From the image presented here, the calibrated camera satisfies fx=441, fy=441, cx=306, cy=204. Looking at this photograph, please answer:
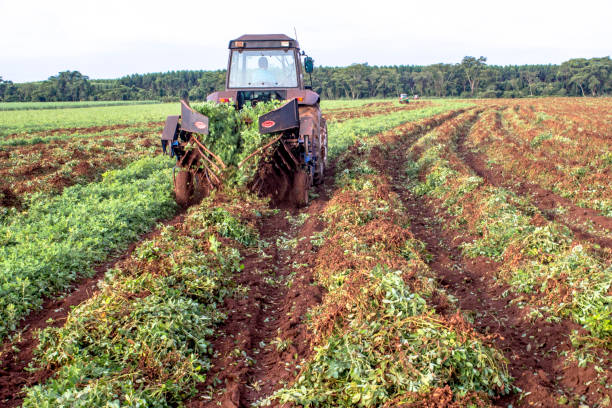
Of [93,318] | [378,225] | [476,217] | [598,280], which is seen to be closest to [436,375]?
[598,280]

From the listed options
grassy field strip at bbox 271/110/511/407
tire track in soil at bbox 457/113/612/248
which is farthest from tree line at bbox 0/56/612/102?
grassy field strip at bbox 271/110/511/407

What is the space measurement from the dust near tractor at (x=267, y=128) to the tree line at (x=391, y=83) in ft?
223

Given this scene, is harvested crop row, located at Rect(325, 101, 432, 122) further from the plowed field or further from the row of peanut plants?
the row of peanut plants

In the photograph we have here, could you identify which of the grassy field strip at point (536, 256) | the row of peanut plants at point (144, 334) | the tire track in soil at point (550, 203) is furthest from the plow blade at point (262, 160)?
the tire track in soil at point (550, 203)

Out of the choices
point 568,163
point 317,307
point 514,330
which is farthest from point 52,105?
point 514,330

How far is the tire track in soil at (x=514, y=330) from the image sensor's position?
370 centimetres

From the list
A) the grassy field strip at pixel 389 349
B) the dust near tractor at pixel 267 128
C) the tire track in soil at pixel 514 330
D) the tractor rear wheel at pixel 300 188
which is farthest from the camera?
the tractor rear wheel at pixel 300 188

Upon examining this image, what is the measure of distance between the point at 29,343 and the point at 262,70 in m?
7.82

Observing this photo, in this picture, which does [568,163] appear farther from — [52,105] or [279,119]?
[52,105]

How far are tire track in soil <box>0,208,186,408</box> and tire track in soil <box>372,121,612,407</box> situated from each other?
3.97 meters

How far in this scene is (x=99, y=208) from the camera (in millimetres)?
8102

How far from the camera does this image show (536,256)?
605 centimetres

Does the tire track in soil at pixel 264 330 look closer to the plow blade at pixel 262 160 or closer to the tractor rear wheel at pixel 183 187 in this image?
the plow blade at pixel 262 160

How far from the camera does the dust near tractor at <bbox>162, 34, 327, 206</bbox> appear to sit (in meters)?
8.51
